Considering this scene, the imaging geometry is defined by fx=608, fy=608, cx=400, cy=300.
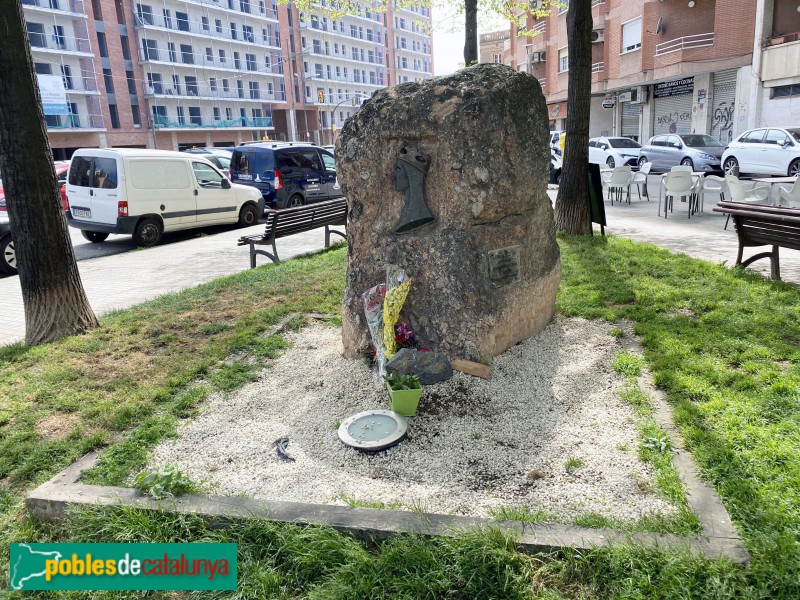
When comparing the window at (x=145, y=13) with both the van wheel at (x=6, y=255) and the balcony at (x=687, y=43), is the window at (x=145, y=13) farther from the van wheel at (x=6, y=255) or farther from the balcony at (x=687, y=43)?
the van wheel at (x=6, y=255)

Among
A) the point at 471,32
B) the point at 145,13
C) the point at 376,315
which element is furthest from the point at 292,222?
the point at 145,13

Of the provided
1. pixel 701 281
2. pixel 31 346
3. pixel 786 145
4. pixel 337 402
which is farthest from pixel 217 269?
pixel 786 145

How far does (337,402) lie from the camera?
4.13 metres

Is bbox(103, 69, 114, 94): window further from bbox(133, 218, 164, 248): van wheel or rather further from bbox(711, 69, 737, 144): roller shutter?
bbox(711, 69, 737, 144): roller shutter

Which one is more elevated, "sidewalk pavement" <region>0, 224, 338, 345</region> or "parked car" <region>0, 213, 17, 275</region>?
"parked car" <region>0, 213, 17, 275</region>

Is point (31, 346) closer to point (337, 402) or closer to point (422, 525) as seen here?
point (337, 402)

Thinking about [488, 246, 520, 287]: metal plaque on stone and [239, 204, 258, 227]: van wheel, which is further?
[239, 204, 258, 227]: van wheel

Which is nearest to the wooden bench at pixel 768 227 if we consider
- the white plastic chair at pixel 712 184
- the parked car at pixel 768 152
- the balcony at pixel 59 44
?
the white plastic chair at pixel 712 184

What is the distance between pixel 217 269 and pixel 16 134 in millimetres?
4471

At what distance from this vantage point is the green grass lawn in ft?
7.84

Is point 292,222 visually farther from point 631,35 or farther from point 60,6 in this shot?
point 60,6

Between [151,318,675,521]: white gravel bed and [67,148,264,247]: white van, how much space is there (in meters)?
7.88

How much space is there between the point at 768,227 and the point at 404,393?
4.69 m

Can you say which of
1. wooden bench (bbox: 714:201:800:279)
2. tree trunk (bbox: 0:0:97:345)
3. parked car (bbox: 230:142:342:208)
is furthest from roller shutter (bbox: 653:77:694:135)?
tree trunk (bbox: 0:0:97:345)
